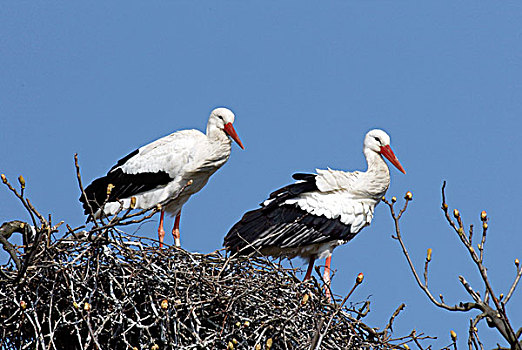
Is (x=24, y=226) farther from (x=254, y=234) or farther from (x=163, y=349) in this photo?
(x=254, y=234)

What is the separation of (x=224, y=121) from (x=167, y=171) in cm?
68

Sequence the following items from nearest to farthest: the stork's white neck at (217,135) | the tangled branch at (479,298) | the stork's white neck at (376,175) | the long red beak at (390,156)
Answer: the tangled branch at (479,298)
the stork's white neck at (217,135)
the stork's white neck at (376,175)
the long red beak at (390,156)

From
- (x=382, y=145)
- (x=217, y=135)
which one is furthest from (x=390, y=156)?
(x=217, y=135)

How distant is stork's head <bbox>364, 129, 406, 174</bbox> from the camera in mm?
8664

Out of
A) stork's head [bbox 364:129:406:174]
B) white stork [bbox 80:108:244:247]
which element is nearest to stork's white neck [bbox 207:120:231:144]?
white stork [bbox 80:108:244:247]

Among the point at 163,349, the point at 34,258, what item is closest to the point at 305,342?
the point at 163,349

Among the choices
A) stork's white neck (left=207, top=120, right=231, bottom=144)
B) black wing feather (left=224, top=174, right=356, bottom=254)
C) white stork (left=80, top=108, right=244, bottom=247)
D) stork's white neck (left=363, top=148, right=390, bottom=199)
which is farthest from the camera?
stork's white neck (left=363, top=148, right=390, bottom=199)

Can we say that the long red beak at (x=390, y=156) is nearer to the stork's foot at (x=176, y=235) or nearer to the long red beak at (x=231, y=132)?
the long red beak at (x=231, y=132)

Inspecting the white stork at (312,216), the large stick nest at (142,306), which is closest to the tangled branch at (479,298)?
the large stick nest at (142,306)

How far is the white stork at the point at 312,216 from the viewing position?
7.50 meters

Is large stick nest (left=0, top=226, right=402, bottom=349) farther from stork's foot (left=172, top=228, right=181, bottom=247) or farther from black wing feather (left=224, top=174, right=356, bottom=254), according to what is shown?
stork's foot (left=172, top=228, right=181, bottom=247)

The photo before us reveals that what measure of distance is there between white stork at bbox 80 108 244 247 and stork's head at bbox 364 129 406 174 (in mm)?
1451

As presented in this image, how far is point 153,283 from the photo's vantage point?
4660 mm

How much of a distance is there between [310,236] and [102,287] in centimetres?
333
